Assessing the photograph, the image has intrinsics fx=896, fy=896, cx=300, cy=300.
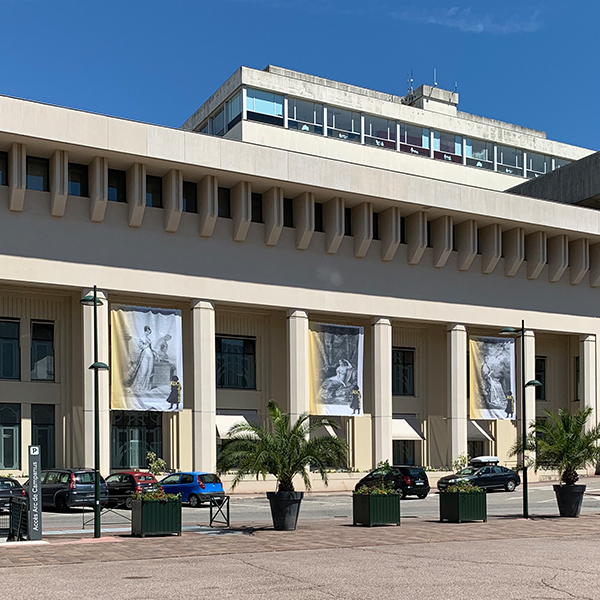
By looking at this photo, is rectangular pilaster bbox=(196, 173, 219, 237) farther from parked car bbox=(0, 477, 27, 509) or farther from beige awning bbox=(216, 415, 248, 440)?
parked car bbox=(0, 477, 27, 509)

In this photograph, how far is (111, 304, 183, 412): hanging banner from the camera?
41.5 m

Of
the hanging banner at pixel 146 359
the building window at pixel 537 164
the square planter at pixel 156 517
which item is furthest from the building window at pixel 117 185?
the building window at pixel 537 164

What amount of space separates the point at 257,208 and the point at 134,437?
13030 mm

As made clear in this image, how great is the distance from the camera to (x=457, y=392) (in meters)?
50.7

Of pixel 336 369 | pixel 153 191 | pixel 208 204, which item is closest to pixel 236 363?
pixel 336 369

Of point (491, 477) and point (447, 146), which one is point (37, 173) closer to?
point (491, 477)

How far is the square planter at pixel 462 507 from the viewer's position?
26.5 m

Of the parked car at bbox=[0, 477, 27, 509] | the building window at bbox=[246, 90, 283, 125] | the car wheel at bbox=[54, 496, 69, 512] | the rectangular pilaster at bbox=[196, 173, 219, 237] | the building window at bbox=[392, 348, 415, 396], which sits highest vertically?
the building window at bbox=[246, 90, 283, 125]

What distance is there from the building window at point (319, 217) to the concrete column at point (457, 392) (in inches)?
386

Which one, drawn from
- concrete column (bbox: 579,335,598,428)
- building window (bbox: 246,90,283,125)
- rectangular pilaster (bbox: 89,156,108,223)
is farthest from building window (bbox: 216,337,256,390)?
concrete column (bbox: 579,335,598,428)

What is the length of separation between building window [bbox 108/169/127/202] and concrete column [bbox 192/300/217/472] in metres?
6.05

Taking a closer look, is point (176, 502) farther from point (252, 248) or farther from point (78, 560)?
point (252, 248)

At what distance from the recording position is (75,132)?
38625 mm

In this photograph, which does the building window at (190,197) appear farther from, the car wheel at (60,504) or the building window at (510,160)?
the building window at (510,160)
